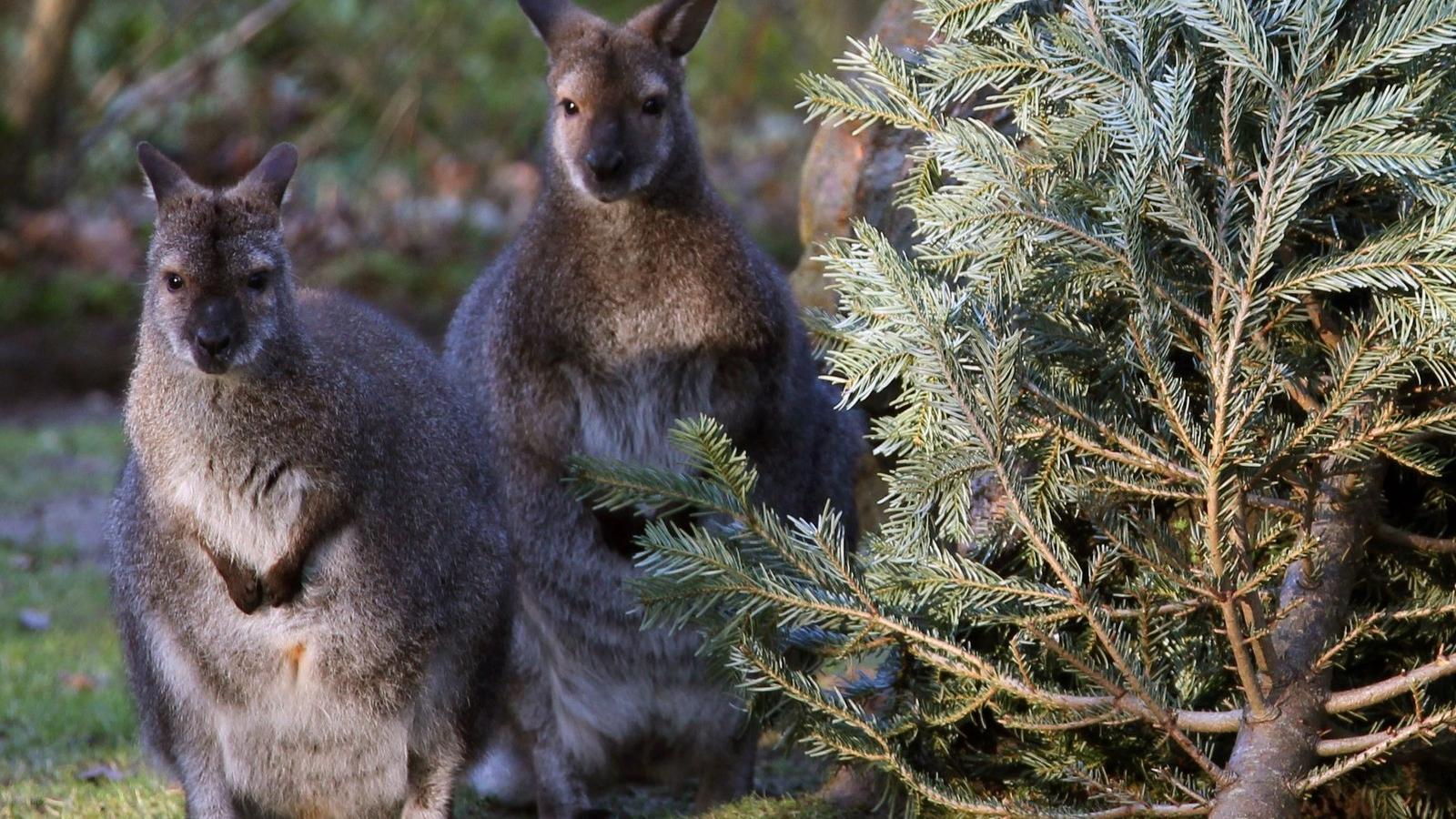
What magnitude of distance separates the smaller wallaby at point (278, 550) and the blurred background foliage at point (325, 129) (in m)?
6.25

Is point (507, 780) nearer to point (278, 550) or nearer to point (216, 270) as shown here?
point (278, 550)

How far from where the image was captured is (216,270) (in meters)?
3.35

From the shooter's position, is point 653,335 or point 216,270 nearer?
point 216,270

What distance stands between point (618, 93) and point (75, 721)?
2285 mm

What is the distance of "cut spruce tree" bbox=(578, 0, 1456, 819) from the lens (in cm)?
269

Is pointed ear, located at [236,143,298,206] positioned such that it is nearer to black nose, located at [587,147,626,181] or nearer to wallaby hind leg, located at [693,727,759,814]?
black nose, located at [587,147,626,181]

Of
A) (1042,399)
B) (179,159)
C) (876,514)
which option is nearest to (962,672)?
(1042,399)

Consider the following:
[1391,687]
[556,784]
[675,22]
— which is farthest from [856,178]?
[1391,687]

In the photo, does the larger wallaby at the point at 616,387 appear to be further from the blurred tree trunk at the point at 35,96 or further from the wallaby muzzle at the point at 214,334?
the blurred tree trunk at the point at 35,96

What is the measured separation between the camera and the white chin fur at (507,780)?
443cm

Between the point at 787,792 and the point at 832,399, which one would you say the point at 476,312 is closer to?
the point at 832,399

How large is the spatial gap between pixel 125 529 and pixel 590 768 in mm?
1353

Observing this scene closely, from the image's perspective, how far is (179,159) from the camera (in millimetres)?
10570

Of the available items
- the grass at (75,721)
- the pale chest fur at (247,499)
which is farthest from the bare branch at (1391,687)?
the pale chest fur at (247,499)
